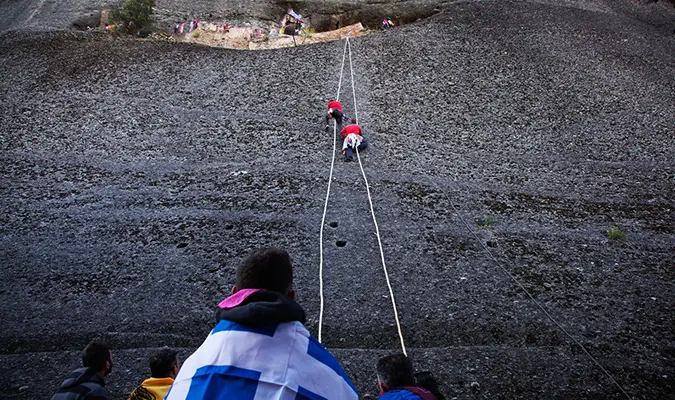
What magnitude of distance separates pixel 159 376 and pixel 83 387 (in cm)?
50

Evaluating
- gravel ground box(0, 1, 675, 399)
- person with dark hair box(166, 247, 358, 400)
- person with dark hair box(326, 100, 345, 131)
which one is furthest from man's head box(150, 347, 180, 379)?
person with dark hair box(326, 100, 345, 131)

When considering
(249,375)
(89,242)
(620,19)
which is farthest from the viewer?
(620,19)

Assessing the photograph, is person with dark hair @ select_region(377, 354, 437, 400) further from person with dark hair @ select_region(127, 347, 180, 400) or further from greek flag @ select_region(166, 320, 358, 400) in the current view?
person with dark hair @ select_region(127, 347, 180, 400)

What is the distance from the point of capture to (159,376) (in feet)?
11.4

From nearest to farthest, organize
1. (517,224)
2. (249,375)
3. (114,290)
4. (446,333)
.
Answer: (249,375), (446,333), (114,290), (517,224)

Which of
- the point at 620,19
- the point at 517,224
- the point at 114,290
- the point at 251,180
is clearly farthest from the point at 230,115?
the point at 620,19

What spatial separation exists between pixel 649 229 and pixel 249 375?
310 inches

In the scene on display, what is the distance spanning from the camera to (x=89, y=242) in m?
7.29

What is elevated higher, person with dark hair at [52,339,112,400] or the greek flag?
the greek flag


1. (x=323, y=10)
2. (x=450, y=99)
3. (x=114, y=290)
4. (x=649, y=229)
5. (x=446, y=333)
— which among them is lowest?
(x=114, y=290)

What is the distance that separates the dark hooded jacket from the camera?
Answer: 3.28 meters

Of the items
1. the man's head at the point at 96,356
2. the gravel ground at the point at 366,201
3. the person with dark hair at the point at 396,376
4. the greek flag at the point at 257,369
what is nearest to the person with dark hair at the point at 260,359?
the greek flag at the point at 257,369

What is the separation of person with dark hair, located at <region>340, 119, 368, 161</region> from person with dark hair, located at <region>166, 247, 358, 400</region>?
760 cm

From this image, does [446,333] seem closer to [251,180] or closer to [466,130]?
[251,180]
